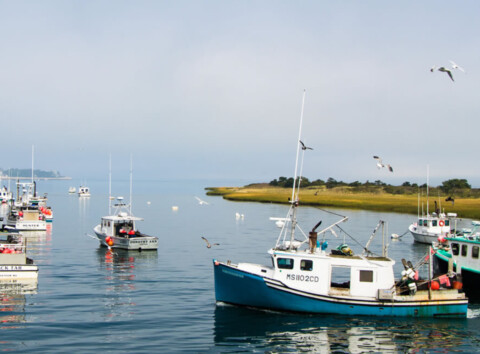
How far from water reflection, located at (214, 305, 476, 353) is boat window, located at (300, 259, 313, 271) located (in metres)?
2.50

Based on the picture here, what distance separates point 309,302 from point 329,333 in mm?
2315

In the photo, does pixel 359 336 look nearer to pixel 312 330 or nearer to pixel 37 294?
pixel 312 330

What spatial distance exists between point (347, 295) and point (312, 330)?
3054 millimetres

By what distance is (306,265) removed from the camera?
27922 millimetres

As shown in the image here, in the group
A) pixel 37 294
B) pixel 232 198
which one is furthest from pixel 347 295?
pixel 232 198

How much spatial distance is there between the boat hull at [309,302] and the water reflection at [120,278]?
5.80 m

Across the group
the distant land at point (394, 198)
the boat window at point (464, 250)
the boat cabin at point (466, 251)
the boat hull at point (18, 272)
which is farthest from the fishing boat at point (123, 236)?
the distant land at point (394, 198)

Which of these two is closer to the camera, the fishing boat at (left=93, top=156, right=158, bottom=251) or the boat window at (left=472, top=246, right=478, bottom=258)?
the boat window at (left=472, top=246, right=478, bottom=258)

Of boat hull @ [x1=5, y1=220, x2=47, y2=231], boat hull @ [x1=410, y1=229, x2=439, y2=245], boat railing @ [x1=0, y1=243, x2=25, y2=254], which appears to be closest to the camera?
boat railing @ [x1=0, y1=243, x2=25, y2=254]

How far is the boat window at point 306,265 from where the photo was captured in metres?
27.9

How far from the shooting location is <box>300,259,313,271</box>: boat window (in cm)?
2789

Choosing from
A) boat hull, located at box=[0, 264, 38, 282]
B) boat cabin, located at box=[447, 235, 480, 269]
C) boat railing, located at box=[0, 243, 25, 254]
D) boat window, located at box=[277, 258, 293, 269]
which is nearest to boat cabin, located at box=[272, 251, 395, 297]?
boat window, located at box=[277, 258, 293, 269]

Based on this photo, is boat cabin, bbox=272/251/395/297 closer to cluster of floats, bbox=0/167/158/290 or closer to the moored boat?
cluster of floats, bbox=0/167/158/290

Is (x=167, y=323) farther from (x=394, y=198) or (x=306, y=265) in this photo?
(x=394, y=198)
